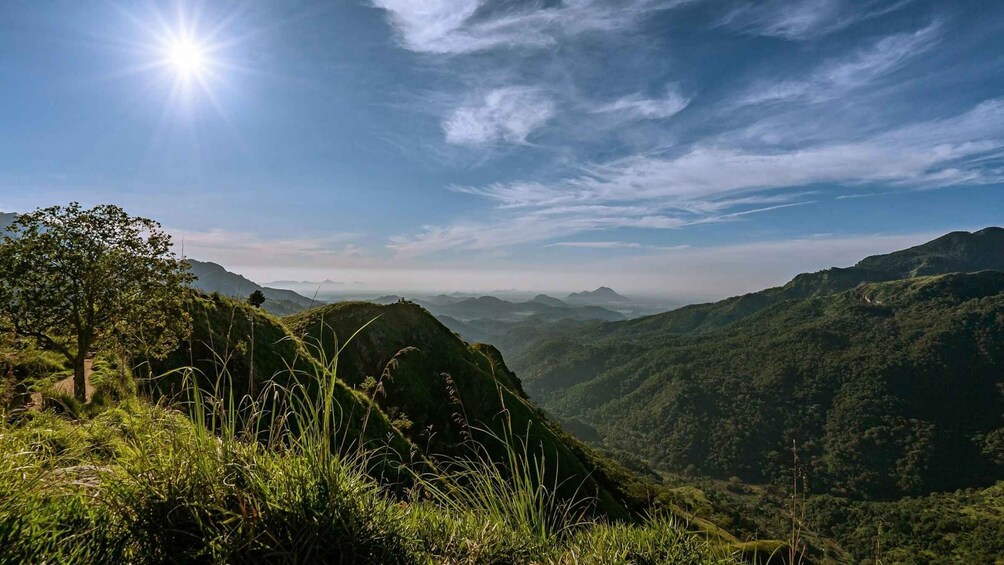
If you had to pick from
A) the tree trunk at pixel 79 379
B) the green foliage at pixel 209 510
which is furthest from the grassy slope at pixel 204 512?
the tree trunk at pixel 79 379

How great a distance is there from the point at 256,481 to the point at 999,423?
26157 cm

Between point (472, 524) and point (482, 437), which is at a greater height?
point (472, 524)

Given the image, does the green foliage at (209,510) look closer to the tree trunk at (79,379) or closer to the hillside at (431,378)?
the tree trunk at (79,379)

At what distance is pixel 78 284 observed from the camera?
899 cm

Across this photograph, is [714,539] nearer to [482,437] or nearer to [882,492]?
[482,437]

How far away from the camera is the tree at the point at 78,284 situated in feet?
27.8

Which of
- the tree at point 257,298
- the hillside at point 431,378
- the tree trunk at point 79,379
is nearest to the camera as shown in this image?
the tree trunk at point 79,379

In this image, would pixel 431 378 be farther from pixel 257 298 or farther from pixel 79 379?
pixel 79 379

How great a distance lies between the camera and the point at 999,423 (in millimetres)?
162375

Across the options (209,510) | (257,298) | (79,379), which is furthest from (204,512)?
(257,298)

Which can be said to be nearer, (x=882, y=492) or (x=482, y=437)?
(x=482, y=437)

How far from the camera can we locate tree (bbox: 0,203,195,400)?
8.46 meters

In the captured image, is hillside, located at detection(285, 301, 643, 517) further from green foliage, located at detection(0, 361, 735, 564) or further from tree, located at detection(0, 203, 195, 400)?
green foliage, located at detection(0, 361, 735, 564)

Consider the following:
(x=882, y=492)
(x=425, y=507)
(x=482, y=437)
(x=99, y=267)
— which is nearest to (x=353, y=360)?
(x=482, y=437)
